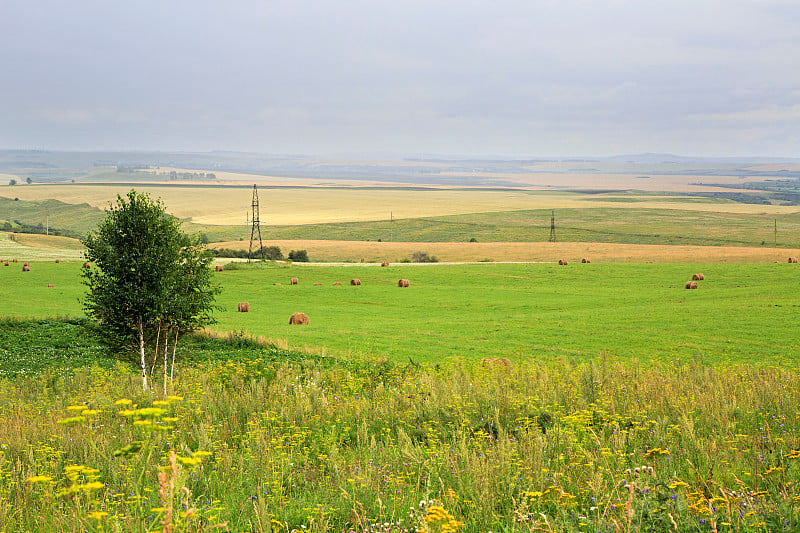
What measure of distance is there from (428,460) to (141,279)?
12193 millimetres

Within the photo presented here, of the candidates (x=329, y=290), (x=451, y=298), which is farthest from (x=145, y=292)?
(x=329, y=290)

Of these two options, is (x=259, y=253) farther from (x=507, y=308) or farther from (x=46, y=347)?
(x=46, y=347)

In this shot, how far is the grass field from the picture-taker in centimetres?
2456

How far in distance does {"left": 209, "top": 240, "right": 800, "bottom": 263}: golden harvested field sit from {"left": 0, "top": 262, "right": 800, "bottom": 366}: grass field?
1524 cm

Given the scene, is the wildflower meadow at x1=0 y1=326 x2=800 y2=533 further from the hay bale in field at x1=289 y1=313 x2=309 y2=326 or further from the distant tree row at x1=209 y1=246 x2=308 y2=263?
the distant tree row at x1=209 y1=246 x2=308 y2=263

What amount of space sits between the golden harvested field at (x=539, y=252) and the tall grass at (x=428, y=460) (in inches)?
2617

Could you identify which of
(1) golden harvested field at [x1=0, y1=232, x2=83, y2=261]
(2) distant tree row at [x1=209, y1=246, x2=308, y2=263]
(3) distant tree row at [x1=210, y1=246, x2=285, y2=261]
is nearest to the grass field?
(1) golden harvested field at [x1=0, y1=232, x2=83, y2=261]

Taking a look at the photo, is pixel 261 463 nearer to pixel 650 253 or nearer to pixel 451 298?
pixel 451 298

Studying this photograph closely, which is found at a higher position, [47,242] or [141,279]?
[141,279]

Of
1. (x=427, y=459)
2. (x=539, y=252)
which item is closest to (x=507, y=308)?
(x=427, y=459)

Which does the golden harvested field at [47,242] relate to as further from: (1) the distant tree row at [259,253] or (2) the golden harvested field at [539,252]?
(1) the distant tree row at [259,253]

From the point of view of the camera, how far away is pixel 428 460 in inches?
269

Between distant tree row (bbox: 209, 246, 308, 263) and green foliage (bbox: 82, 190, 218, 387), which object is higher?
green foliage (bbox: 82, 190, 218, 387)

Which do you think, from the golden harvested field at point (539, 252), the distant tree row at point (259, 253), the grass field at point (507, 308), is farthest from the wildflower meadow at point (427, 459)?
the distant tree row at point (259, 253)
